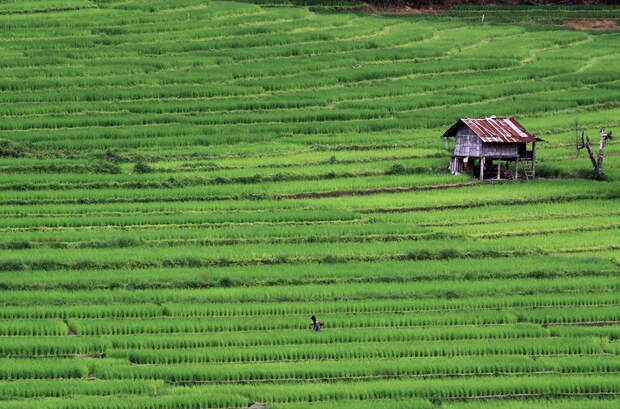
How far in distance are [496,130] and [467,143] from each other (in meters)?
1.22

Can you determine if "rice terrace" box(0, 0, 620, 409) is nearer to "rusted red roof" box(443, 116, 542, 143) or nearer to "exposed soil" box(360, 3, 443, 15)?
"rusted red roof" box(443, 116, 542, 143)

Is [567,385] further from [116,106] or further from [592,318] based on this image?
[116,106]

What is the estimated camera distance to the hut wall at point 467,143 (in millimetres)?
55469

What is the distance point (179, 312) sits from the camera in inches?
1612

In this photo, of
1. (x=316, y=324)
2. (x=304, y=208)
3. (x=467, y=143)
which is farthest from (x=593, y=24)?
(x=316, y=324)

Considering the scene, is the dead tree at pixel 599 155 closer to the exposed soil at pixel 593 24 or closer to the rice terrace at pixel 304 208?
Result: the rice terrace at pixel 304 208

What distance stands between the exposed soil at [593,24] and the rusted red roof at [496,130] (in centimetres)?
2618

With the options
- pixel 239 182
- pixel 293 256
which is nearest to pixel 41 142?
pixel 239 182

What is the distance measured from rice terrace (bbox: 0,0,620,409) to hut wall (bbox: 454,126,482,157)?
0.06 m

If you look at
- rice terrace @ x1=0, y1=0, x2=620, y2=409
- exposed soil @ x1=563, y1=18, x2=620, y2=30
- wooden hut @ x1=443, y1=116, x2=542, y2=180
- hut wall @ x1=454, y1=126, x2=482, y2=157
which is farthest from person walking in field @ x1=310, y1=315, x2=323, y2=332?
exposed soil @ x1=563, y1=18, x2=620, y2=30

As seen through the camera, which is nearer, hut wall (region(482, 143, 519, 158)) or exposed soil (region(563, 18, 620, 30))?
hut wall (region(482, 143, 519, 158))

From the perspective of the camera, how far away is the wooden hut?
55.3 m

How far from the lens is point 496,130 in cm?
5581

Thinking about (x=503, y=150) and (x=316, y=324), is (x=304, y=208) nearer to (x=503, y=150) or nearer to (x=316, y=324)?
(x=503, y=150)
